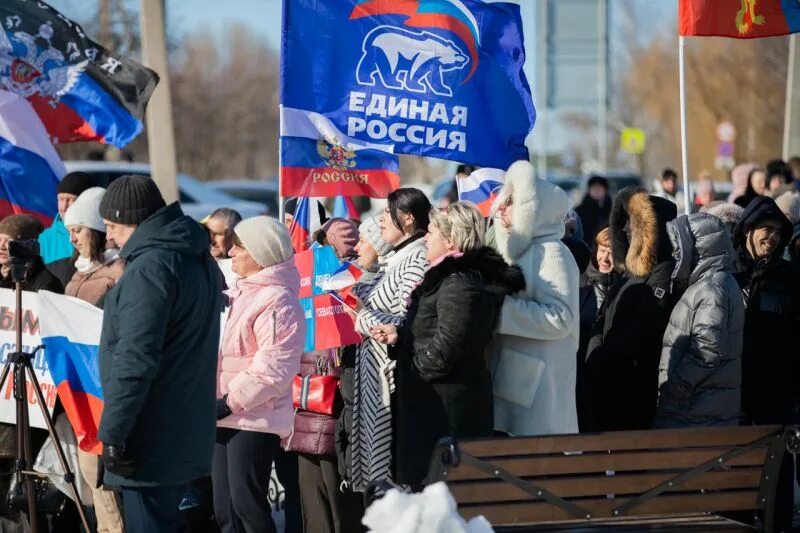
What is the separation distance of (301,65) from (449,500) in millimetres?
4090

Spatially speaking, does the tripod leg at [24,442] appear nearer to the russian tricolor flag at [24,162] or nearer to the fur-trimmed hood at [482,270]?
the fur-trimmed hood at [482,270]

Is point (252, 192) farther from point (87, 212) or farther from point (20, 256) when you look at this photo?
point (20, 256)

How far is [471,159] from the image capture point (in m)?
8.03

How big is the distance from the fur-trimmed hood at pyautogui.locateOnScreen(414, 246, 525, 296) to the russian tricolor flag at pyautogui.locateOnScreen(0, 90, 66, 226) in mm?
3906

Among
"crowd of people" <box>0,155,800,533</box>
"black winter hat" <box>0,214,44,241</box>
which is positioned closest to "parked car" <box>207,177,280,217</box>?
"crowd of people" <box>0,155,800,533</box>

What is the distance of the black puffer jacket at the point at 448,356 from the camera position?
18.9 feet

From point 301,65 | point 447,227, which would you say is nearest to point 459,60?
point 301,65

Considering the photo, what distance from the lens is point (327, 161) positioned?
7.73 m

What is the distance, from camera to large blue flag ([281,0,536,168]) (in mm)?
7707

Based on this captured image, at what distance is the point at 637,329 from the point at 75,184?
3.80 meters

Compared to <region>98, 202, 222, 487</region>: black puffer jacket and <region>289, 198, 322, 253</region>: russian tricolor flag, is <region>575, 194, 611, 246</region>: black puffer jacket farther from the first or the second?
<region>98, 202, 222, 487</region>: black puffer jacket

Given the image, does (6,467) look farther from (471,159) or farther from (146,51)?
(146,51)

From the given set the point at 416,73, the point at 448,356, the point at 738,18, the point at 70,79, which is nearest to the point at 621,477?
the point at 448,356

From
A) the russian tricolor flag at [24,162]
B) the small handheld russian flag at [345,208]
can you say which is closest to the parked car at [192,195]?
the small handheld russian flag at [345,208]
